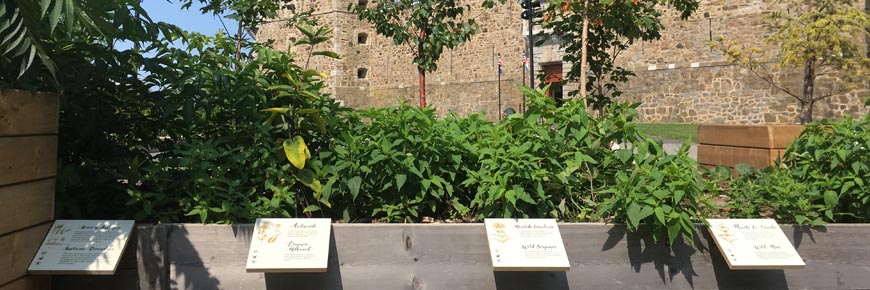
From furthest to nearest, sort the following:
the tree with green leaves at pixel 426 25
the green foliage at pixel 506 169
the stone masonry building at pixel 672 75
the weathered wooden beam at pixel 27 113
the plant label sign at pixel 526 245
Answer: the stone masonry building at pixel 672 75 < the tree with green leaves at pixel 426 25 < the green foliage at pixel 506 169 < the plant label sign at pixel 526 245 < the weathered wooden beam at pixel 27 113

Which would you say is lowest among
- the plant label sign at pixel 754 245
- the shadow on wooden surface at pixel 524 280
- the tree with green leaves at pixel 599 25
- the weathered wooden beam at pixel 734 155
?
the shadow on wooden surface at pixel 524 280

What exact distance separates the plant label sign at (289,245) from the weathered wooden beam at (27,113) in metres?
1.06

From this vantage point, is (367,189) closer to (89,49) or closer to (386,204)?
(386,204)

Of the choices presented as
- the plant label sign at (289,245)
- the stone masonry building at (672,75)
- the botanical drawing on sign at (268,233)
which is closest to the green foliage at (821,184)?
the plant label sign at (289,245)

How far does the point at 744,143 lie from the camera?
520 centimetres

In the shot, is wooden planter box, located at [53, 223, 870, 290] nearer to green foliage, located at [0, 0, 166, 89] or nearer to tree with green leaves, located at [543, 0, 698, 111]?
green foliage, located at [0, 0, 166, 89]

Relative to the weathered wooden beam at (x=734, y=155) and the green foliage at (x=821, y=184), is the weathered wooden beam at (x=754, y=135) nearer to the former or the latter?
the weathered wooden beam at (x=734, y=155)

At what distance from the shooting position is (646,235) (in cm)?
276

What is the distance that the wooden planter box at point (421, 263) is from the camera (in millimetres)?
2715

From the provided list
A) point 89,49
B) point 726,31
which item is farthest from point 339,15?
point 89,49

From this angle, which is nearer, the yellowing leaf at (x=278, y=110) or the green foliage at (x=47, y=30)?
the green foliage at (x=47, y=30)

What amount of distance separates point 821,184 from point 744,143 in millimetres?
2221

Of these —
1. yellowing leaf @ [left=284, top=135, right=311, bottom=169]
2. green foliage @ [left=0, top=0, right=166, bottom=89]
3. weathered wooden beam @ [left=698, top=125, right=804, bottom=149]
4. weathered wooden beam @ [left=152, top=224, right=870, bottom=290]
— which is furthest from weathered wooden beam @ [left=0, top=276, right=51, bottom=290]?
weathered wooden beam @ [left=698, top=125, right=804, bottom=149]

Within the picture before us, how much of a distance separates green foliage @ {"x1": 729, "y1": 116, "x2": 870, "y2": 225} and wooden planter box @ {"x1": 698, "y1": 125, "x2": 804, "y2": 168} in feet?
3.66
